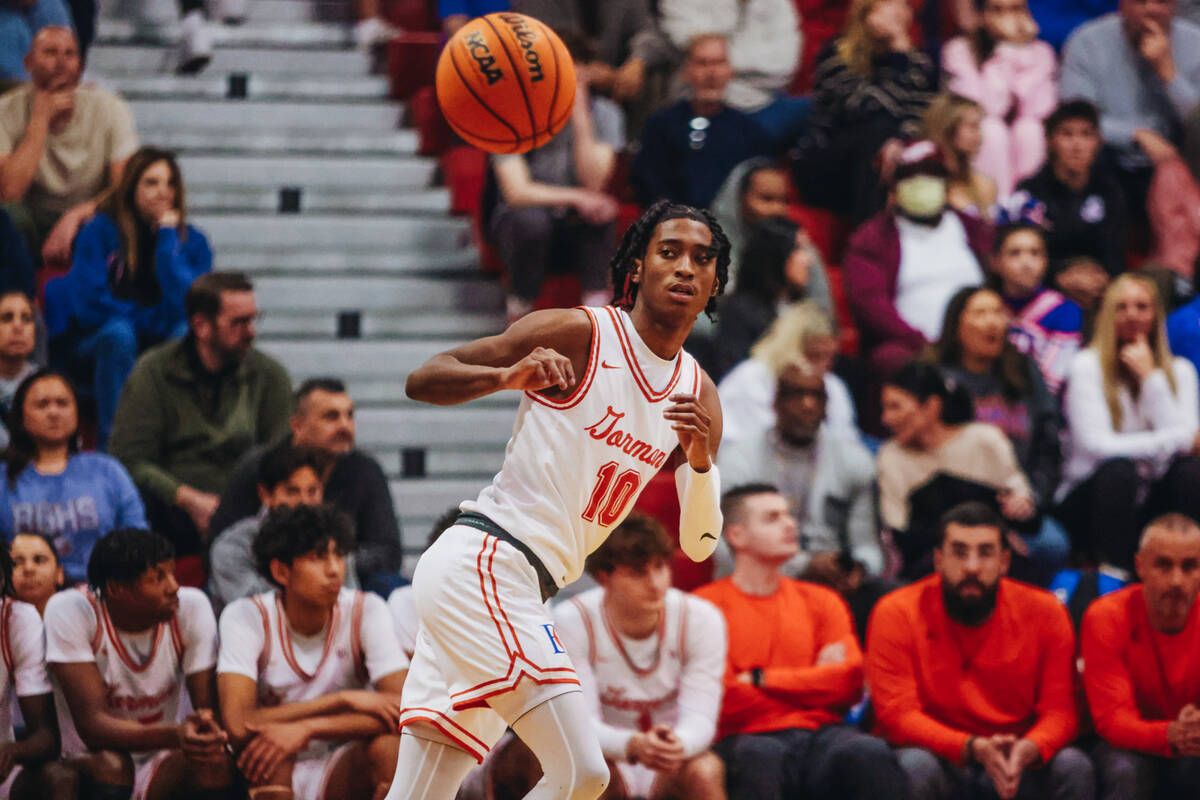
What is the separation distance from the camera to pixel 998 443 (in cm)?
718

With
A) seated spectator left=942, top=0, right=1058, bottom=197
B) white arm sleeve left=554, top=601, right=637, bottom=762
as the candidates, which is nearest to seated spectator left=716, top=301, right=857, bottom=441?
white arm sleeve left=554, top=601, right=637, bottom=762

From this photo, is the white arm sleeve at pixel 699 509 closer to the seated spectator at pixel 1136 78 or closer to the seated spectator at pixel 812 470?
the seated spectator at pixel 812 470

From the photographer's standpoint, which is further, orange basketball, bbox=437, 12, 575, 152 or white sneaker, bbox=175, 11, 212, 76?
white sneaker, bbox=175, 11, 212, 76

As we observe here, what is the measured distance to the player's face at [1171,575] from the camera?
20.0 feet

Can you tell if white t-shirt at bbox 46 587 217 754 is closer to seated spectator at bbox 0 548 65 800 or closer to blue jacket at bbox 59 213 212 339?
seated spectator at bbox 0 548 65 800

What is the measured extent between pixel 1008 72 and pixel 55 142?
16.4 ft

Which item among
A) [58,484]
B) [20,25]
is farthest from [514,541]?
[20,25]

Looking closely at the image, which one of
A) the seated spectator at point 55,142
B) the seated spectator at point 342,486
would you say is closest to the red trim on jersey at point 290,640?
the seated spectator at point 342,486

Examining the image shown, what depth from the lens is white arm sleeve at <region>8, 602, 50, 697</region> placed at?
224 inches

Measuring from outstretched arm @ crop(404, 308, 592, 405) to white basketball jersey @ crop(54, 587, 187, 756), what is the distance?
7.20ft

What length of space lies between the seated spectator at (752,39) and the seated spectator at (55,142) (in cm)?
292

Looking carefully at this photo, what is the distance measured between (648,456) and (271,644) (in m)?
2.04

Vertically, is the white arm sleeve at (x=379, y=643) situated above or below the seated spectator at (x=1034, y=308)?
below

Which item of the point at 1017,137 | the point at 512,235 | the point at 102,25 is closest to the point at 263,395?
the point at 512,235
